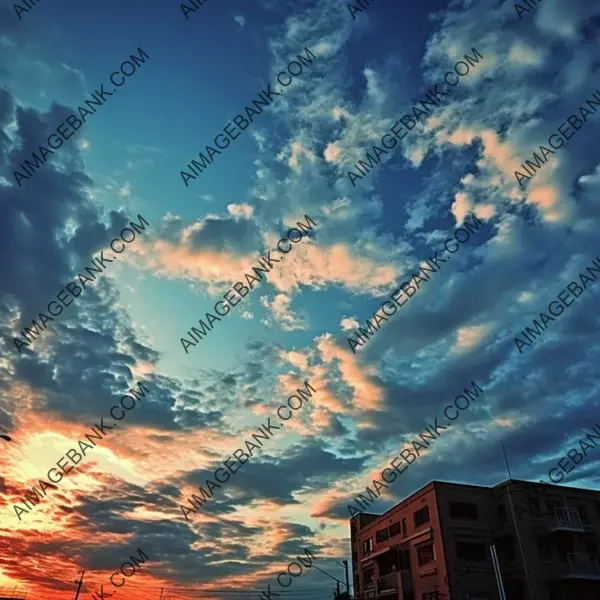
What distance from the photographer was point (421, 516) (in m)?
42.8

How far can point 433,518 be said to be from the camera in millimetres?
40500

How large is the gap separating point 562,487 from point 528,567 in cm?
912

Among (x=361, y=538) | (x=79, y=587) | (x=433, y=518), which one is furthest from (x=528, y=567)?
(x=79, y=587)

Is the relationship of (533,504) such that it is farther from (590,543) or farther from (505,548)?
(590,543)

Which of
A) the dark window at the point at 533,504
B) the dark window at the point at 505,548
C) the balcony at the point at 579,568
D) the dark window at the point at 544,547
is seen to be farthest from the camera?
the dark window at the point at 533,504

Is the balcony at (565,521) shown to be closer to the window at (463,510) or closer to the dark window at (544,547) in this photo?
the dark window at (544,547)

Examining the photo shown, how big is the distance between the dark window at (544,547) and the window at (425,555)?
8.77 metres

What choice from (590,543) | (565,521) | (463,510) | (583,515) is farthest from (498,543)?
(583,515)

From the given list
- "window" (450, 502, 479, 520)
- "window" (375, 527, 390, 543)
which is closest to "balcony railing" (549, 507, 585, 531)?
"window" (450, 502, 479, 520)

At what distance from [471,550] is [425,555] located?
4.43 m

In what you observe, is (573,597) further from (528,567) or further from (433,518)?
(433,518)

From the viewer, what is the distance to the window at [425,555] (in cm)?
4047

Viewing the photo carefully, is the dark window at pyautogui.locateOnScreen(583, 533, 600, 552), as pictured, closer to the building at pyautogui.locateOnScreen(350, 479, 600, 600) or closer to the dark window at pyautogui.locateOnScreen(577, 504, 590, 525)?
the building at pyautogui.locateOnScreen(350, 479, 600, 600)

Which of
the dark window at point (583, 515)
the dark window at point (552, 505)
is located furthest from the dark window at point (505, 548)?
the dark window at point (583, 515)
